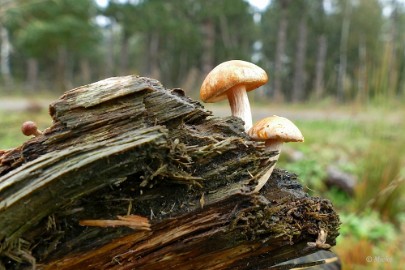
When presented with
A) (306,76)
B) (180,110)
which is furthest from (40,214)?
(306,76)

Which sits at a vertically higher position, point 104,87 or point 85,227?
point 104,87

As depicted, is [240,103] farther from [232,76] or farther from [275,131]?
[275,131]

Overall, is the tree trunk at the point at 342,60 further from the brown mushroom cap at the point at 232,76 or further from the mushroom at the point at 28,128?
the mushroom at the point at 28,128

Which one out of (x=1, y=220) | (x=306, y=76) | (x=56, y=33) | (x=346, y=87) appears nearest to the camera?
(x=1, y=220)

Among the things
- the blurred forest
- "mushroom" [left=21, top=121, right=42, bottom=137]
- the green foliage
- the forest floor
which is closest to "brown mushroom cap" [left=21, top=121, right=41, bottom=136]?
"mushroom" [left=21, top=121, right=42, bottom=137]

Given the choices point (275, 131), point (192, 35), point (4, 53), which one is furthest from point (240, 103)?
point (4, 53)

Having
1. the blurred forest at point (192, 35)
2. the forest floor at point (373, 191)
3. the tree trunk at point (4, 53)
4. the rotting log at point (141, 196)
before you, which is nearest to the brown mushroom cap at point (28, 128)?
the rotting log at point (141, 196)

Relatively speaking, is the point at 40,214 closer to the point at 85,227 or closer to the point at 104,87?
the point at 85,227
